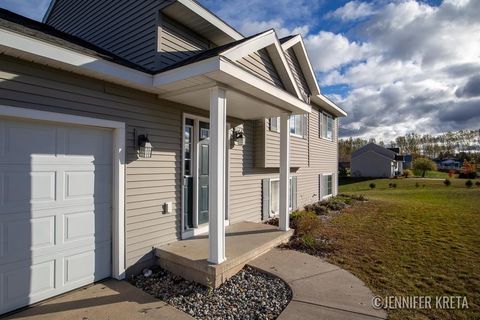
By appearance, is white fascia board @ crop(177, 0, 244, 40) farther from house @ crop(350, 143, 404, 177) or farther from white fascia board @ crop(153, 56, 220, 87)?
house @ crop(350, 143, 404, 177)

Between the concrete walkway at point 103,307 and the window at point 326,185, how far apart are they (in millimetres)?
10058

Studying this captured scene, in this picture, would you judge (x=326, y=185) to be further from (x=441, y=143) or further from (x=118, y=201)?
(x=441, y=143)

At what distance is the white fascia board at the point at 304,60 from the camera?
7672 millimetres

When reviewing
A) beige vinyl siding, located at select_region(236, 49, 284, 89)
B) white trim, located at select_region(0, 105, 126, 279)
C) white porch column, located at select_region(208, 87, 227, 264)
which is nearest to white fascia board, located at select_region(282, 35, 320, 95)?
beige vinyl siding, located at select_region(236, 49, 284, 89)

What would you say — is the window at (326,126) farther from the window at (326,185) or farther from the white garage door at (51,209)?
the white garage door at (51,209)

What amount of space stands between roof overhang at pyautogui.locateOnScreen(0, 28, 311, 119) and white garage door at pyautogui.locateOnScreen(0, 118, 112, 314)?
804 mm

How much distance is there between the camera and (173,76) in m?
4.01

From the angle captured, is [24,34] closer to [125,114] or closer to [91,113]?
[91,113]

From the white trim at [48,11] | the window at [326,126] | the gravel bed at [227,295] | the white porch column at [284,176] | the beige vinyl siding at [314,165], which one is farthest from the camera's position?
the window at [326,126]

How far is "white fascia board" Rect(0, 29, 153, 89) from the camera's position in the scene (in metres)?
2.84

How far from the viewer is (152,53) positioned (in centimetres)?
481

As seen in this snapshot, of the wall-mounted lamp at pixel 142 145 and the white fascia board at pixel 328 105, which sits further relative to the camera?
the white fascia board at pixel 328 105

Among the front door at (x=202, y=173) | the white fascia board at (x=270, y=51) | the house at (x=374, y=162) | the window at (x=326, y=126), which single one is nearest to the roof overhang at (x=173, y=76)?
the white fascia board at (x=270, y=51)

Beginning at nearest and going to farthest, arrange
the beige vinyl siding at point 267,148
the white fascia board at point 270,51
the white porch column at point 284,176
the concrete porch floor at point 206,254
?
the concrete porch floor at point 206,254
the white fascia board at point 270,51
the white porch column at point 284,176
the beige vinyl siding at point 267,148
